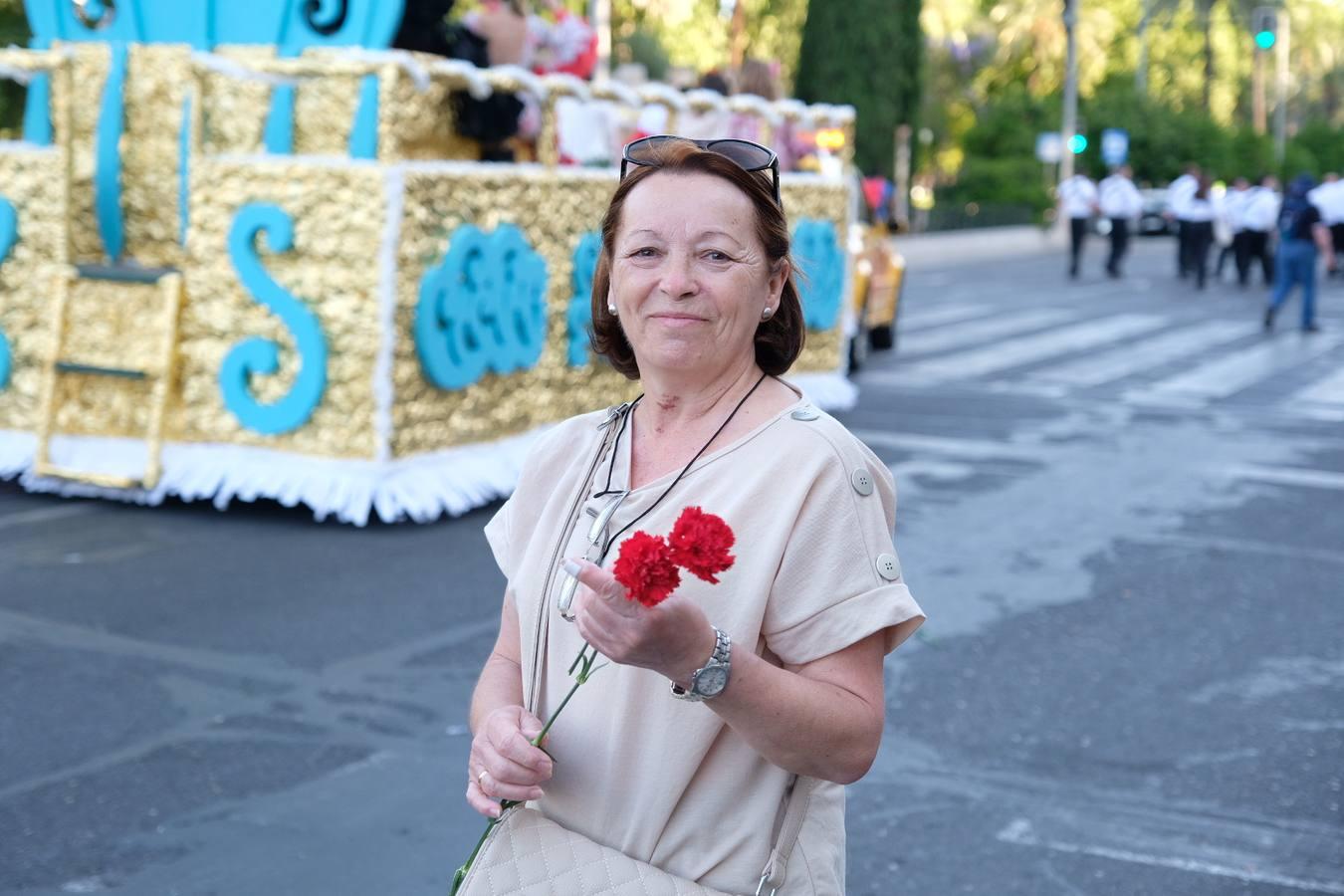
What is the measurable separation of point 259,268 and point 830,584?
20.7 ft

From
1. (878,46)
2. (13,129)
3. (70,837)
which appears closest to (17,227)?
(70,837)

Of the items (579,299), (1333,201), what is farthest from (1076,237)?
(579,299)

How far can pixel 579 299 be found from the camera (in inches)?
365

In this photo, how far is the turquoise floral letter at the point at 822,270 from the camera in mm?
11656

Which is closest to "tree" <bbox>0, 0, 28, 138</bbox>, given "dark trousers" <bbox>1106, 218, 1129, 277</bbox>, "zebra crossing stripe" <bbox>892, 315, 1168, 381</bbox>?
"zebra crossing stripe" <bbox>892, 315, 1168, 381</bbox>

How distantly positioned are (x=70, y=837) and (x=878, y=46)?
33.1 meters

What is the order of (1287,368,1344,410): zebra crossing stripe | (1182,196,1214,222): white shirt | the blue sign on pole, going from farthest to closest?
the blue sign on pole
(1182,196,1214,222): white shirt
(1287,368,1344,410): zebra crossing stripe

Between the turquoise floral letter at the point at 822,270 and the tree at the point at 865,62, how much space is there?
23867 millimetres

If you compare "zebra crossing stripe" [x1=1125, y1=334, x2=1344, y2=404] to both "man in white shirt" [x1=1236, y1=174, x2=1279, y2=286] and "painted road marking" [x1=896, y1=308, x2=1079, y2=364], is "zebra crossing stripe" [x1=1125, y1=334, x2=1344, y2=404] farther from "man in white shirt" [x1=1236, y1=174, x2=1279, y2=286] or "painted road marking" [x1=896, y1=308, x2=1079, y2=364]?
"man in white shirt" [x1=1236, y1=174, x2=1279, y2=286]

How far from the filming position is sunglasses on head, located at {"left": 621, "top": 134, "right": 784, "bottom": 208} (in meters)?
2.12

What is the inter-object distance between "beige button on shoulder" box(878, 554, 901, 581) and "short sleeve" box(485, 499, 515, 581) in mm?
510

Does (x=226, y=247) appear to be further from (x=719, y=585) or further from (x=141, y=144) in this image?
(x=719, y=585)

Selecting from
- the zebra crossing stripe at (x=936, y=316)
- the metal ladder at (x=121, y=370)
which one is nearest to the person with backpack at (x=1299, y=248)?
the zebra crossing stripe at (x=936, y=316)

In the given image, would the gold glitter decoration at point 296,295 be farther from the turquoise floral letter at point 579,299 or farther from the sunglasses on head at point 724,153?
the sunglasses on head at point 724,153
